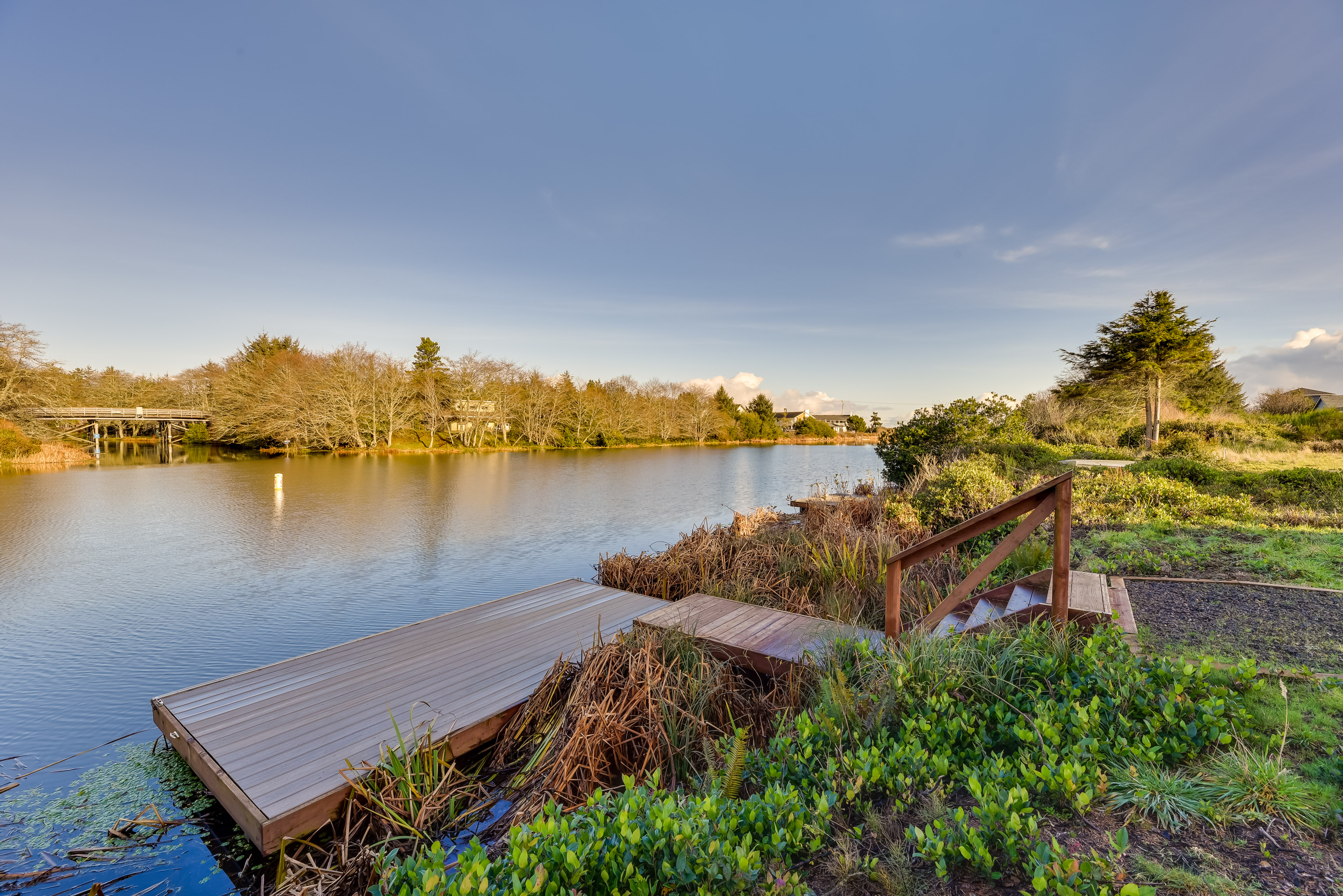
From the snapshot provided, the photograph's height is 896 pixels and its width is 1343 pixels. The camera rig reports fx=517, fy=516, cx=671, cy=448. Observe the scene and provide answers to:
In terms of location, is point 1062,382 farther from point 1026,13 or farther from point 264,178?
point 264,178

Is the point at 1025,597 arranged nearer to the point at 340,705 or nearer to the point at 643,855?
the point at 643,855

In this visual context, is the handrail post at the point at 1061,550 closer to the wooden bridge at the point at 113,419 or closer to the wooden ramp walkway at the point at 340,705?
the wooden ramp walkway at the point at 340,705

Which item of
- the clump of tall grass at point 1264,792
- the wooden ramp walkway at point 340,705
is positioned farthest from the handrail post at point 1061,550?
the wooden ramp walkway at point 340,705

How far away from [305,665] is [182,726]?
2.80 ft

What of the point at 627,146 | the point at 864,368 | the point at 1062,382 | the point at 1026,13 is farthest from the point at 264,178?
the point at 1062,382

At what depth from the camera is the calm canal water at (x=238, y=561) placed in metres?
4.31

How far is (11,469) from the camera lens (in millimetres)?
18047

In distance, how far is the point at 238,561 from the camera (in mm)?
7863

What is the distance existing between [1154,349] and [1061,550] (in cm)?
2108

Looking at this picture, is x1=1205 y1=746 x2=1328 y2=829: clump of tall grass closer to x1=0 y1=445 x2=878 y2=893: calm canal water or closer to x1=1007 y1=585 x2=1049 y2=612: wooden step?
x1=1007 y1=585 x2=1049 y2=612: wooden step

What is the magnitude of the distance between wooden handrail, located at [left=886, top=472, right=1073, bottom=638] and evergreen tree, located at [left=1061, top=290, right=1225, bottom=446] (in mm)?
18712

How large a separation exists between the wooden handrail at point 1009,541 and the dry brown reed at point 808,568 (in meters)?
1.34

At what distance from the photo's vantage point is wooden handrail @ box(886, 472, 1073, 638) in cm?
251

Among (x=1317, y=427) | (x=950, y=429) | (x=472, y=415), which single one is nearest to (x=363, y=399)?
(x=472, y=415)
